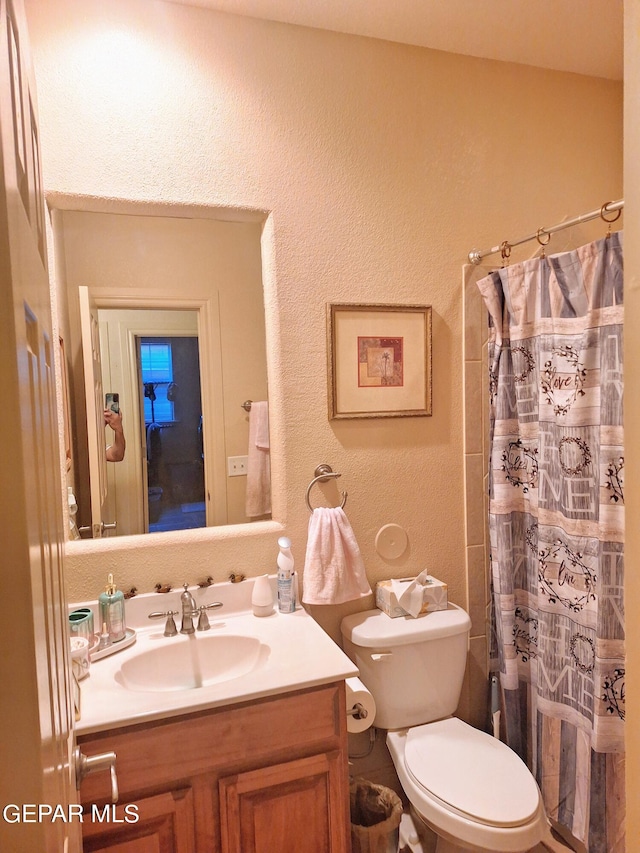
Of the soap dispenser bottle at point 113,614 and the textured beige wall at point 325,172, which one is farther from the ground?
the textured beige wall at point 325,172

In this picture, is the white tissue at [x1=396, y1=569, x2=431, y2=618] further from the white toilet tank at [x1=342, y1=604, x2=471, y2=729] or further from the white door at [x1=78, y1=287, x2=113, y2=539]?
the white door at [x1=78, y1=287, x2=113, y2=539]

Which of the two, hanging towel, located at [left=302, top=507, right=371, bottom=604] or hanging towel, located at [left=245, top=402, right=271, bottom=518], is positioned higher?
hanging towel, located at [left=245, top=402, right=271, bottom=518]

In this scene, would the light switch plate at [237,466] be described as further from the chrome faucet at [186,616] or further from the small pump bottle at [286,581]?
the chrome faucet at [186,616]

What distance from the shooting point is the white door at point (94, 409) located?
1.62 meters

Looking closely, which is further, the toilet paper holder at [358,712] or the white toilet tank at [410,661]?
the white toilet tank at [410,661]

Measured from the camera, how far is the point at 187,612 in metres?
1.59

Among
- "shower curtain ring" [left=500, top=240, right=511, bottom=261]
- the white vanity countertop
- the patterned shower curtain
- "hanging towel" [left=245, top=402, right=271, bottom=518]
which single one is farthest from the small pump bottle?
"shower curtain ring" [left=500, top=240, right=511, bottom=261]

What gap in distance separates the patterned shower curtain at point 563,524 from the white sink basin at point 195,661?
892 mm

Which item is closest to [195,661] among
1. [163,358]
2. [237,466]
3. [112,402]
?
[237,466]

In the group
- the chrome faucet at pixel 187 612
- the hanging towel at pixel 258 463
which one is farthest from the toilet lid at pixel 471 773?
the hanging towel at pixel 258 463

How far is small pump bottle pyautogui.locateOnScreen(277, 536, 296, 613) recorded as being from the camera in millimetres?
1694

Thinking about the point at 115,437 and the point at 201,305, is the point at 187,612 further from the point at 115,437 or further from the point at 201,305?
the point at 201,305

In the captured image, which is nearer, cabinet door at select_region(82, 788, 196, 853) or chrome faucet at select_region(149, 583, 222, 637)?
cabinet door at select_region(82, 788, 196, 853)

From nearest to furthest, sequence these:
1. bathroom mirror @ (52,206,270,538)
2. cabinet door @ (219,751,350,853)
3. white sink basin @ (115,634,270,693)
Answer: cabinet door @ (219,751,350,853) < white sink basin @ (115,634,270,693) < bathroom mirror @ (52,206,270,538)
